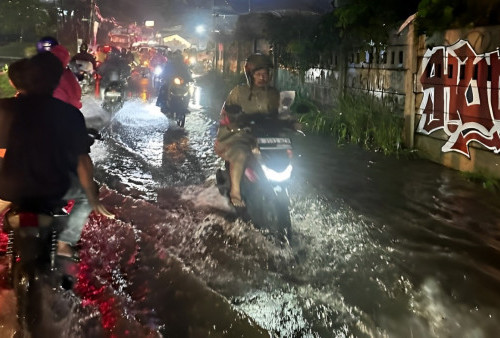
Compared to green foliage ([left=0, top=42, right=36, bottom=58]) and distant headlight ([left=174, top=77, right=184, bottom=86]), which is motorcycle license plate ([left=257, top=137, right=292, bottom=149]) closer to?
distant headlight ([left=174, top=77, right=184, bottom=86])

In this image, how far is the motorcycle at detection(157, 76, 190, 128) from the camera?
1291 cm

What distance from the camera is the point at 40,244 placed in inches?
128

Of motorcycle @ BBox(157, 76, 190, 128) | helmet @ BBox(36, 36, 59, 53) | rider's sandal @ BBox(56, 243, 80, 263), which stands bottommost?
rider's sandal @ BBox(56, 243, 80, 263)

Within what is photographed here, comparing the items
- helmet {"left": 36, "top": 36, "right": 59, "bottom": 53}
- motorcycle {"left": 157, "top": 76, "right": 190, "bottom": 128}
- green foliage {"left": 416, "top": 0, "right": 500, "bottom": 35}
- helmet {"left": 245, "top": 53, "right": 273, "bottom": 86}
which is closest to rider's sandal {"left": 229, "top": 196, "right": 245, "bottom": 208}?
helmet {"left": 245, "top": 53, "right": 273, "bottom": 86}

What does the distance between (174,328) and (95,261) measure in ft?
5.09

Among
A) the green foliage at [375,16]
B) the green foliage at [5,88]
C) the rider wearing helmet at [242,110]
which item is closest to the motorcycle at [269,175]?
the rider wearing helmet at [242,110]

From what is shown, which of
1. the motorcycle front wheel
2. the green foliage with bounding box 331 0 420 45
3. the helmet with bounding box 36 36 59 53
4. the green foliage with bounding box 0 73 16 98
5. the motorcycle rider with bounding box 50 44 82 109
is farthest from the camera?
the green foliage with bounding box 0 73 16 98

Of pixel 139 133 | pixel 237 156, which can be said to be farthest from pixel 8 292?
pixel 139 133

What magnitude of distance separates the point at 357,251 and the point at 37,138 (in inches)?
129

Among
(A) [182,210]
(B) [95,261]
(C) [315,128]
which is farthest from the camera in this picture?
(C) [315,128]

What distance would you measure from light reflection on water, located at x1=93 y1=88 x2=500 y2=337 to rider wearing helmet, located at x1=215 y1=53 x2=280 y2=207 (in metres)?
0.76

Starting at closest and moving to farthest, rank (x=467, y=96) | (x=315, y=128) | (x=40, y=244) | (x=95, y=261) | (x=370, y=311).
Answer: (x=40, y=244) < (x=370, y=311) < (x=95, y=261) < (x=467, y=96) < (x=315, y=128)

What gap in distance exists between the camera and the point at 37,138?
326 cm

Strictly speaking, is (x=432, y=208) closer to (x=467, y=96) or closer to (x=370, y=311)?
(x=467, y=96)
